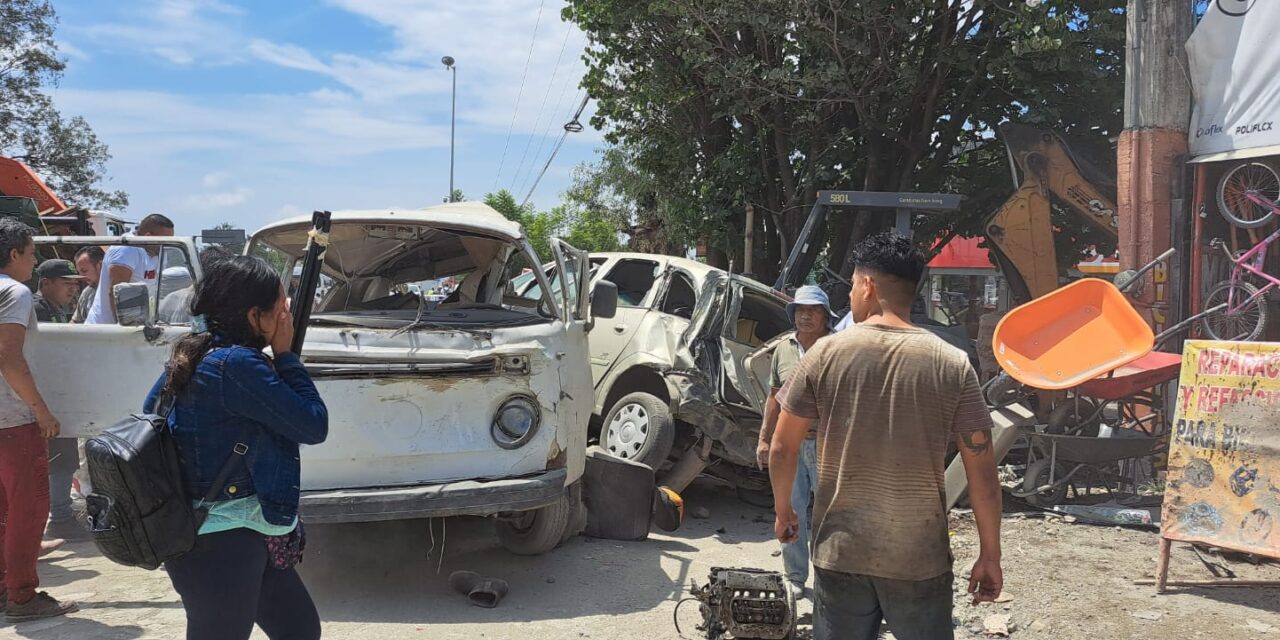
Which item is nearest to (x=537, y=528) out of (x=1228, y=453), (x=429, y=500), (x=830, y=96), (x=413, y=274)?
(x=429, y=500)

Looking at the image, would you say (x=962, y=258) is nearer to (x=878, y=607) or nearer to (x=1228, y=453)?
(x=1228, y=453)

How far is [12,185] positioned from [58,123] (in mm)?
17105

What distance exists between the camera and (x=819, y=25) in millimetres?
10797

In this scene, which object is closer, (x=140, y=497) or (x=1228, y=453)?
(x=140, y=497)

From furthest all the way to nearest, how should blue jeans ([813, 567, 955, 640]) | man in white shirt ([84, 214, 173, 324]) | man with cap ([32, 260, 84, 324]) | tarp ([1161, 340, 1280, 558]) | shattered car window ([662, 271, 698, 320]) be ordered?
shattered car window ([662, 271, 698, 320]) < man with cap ([32, 260, 84, 324]) < man in white shirt ([84, 214, 173, 324]) < tarp ([1161, 340, 1280, 558]) < blue jeans ([813, 567, 955, 640])

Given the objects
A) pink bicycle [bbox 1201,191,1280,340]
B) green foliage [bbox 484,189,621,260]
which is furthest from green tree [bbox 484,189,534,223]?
pink bicycle [bbox 1201,191,1280,340]

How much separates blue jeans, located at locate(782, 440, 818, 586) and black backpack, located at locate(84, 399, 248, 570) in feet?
10.2

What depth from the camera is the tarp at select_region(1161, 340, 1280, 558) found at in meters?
4.56

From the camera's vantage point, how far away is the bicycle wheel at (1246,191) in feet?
27.5

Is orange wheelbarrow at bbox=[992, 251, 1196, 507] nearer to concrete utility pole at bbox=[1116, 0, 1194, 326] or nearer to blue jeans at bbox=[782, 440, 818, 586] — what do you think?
concrete utility pole at bbox=[1116, 0, 1194, 326]

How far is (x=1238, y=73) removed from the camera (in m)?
7.95

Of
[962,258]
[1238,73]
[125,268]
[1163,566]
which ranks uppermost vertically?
[1238,73]

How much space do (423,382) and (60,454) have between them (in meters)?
3.39

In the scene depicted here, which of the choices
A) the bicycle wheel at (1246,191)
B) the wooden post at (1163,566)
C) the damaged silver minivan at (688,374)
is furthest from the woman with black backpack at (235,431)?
the bicycle wheel at (1246,191)
